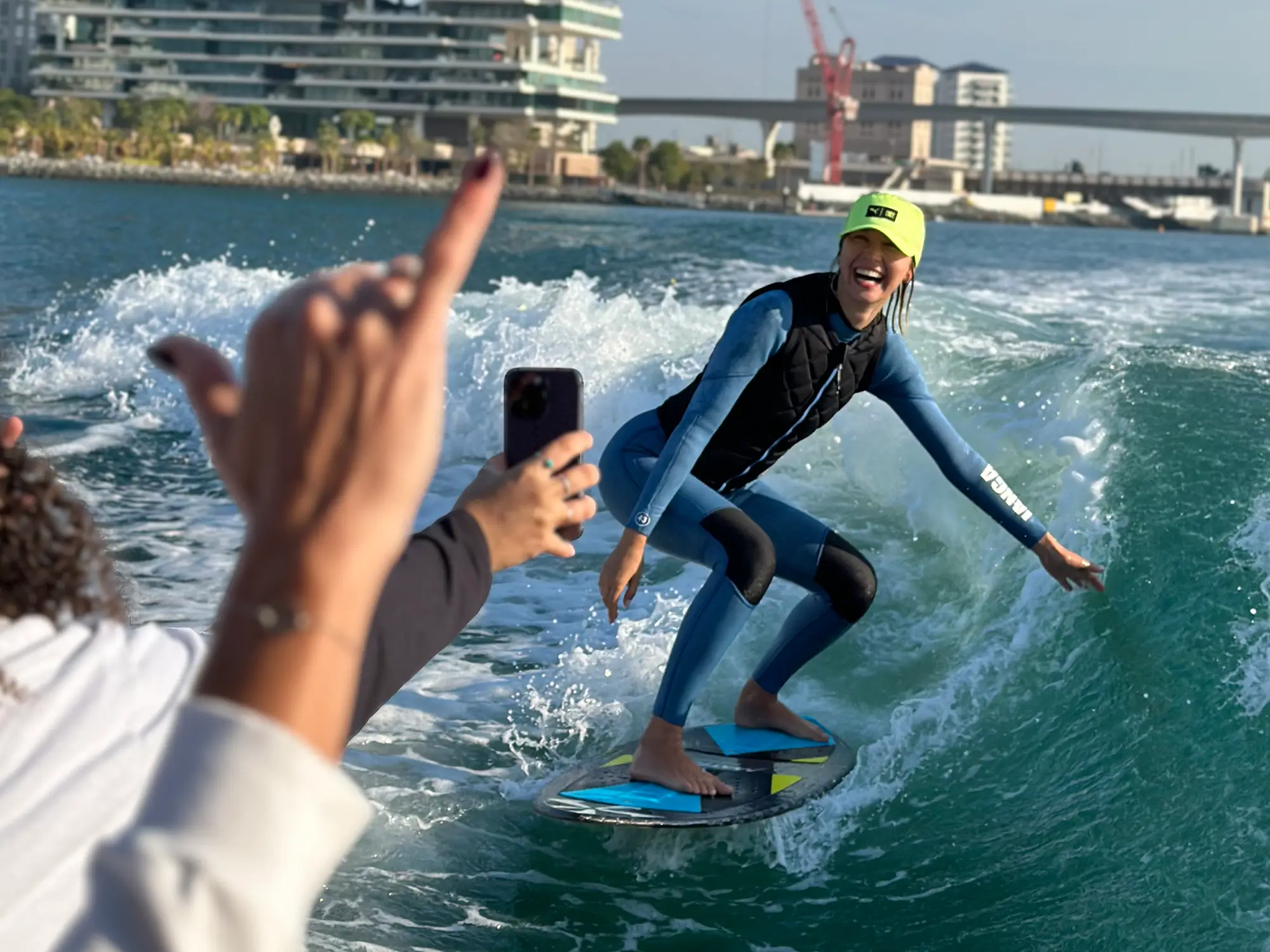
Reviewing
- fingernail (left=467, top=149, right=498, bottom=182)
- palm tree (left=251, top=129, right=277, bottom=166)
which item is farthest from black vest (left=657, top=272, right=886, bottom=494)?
palm tree (left=251, top=129, right=277, bottom=166)

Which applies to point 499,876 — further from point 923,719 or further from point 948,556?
point 948,556

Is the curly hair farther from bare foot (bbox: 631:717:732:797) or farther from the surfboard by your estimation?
bare foot (bbox: 631:717:732:797)

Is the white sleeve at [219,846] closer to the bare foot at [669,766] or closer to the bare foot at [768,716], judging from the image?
the bare foot at [669,766]

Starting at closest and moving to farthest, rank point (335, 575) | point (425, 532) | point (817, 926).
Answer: point (335, 575) → point (425, 532) → point (817, 926)

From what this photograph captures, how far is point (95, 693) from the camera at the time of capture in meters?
1.29

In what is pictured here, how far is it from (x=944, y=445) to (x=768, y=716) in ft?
3.76

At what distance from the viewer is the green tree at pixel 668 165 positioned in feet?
439

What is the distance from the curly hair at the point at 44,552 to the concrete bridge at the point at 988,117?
12141cm

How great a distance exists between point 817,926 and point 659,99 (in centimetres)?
14284

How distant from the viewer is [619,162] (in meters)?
134

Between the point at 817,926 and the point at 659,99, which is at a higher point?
the point at 659,99

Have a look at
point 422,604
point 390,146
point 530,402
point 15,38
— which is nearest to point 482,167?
point 422,604

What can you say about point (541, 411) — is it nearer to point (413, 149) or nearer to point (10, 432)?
point (10, 432)

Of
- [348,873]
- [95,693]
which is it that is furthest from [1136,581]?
[95,693]
